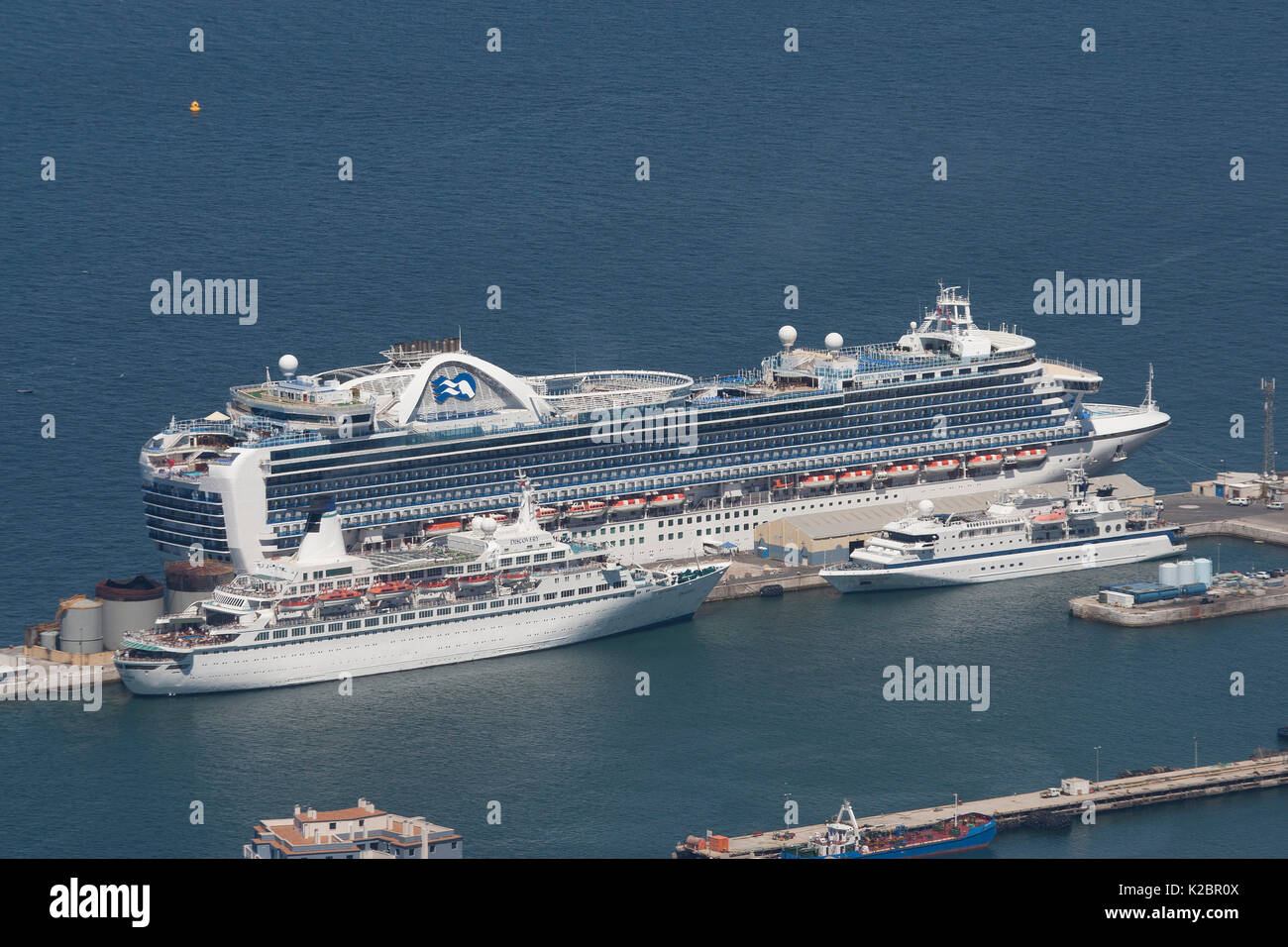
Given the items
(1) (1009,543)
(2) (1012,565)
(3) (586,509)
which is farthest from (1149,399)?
(3) (586,509)

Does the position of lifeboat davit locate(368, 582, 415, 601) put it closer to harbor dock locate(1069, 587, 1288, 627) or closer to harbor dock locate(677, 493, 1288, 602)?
harbor dock locate(677, 493, 1288, 602)

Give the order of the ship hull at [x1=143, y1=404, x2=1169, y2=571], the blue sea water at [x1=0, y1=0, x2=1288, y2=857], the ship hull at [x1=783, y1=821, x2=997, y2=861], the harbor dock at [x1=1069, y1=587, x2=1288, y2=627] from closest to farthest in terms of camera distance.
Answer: the ship hull at [x1=783, y1=821, x2=997, y2=861]
the blue sea water at [x1=0, y1=0, x2=1288, y2=857]
the ship hull at [x1=143, y1=404, x2=1169, y2=571]
the harbor dock at [x1=1069, y1=587, x2=1288, y2=627]

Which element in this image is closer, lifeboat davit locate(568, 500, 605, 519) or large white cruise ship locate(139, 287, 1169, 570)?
large white cruise ship locate(139, 287, 1169, 570)

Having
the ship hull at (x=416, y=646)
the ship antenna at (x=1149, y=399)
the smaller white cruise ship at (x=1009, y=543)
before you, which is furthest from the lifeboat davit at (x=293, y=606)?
the ship antenna at (x=1149, y=399)

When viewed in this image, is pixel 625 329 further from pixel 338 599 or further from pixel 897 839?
pixel 897 839

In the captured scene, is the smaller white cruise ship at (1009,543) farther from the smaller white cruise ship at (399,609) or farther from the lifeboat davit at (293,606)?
the lifeboat davit at (293,606)

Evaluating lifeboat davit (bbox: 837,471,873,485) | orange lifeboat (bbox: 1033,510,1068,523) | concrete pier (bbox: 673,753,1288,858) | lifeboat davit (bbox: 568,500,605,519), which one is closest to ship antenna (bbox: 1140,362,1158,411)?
orange lifeboat (bbox: 1033,510,1068,523)

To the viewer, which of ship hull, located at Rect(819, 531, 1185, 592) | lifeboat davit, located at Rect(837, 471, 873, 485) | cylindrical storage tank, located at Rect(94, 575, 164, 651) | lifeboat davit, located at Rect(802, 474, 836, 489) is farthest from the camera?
lifeboat davit, located at Rect(837, 471, 873, 485)

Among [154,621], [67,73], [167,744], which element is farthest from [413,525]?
[67,73]
